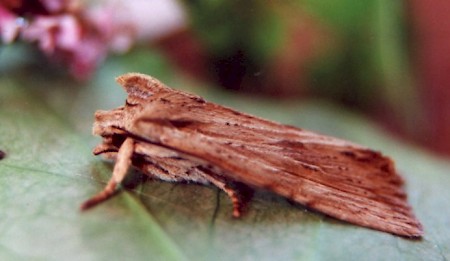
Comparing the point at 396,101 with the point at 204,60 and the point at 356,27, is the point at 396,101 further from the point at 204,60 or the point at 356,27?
the point at 204,60

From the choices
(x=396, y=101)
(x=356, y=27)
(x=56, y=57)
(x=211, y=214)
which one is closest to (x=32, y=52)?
(x=56, y=57)

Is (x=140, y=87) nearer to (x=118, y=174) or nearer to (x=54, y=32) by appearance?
(x=118, y=174)

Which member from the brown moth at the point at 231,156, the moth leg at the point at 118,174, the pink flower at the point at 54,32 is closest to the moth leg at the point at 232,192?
the brown moth at the point at 231,156

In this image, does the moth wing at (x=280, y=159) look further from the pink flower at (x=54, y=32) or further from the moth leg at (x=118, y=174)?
the pink flower at (x=54, y=32)

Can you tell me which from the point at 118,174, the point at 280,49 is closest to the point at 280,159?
the point at 118,174

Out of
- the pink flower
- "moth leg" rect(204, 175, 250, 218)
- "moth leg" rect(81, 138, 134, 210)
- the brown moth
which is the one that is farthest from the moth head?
the pink flower

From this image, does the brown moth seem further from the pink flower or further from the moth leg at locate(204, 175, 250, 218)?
the pink flower

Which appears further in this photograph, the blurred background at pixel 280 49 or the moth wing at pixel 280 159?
the blurred background at pixel 280 49
